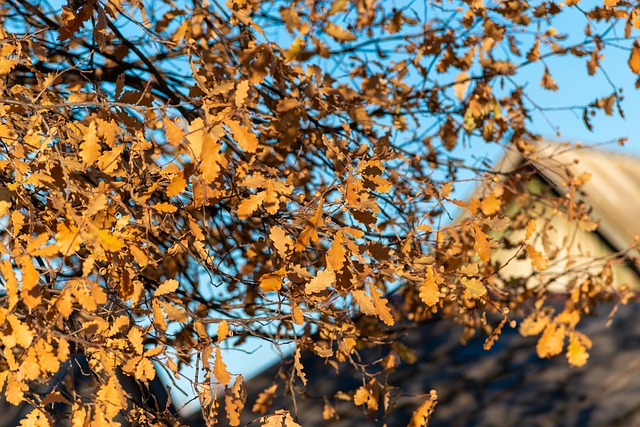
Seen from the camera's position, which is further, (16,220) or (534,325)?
(534,325)

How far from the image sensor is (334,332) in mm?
3303

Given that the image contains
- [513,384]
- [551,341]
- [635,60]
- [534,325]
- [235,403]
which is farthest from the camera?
[513,384]

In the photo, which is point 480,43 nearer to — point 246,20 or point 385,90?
point 385,90

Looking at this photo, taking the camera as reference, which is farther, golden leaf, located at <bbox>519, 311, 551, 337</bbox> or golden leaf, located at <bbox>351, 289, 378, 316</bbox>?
golden leaf, located at <bbox>519, 311, 551, 337</bbox>

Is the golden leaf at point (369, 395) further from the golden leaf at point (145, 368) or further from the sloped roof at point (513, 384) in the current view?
the golden leaf at point (145, 368)

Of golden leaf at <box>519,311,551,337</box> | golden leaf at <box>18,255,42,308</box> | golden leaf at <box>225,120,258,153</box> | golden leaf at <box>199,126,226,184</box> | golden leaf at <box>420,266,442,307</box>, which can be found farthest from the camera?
golden leaf at <box>519,311,551,337</box>

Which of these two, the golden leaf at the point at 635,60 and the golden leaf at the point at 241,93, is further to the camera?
the golden leaf at the point at 635,60

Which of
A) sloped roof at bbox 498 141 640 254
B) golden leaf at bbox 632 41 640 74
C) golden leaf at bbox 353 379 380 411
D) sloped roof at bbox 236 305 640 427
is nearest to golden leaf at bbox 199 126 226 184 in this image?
golden leaf at bbox 353 379 380 411

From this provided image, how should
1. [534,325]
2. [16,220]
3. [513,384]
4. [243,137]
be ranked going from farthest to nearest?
[513,384]
[534,325]
[16,220]
[243,137]

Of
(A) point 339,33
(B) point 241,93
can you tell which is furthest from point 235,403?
(A) point 339,33

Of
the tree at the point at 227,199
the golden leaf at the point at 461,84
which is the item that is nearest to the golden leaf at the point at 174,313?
the tree at the point at 227,199

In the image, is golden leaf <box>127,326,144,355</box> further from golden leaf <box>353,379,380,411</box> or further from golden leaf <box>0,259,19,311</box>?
golden leaf <box>353,379,380,411</box>

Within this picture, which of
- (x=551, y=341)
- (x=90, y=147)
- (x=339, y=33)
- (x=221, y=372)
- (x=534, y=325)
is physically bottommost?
(x=551, y=341)

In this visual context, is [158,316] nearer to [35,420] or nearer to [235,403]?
[235,403]
